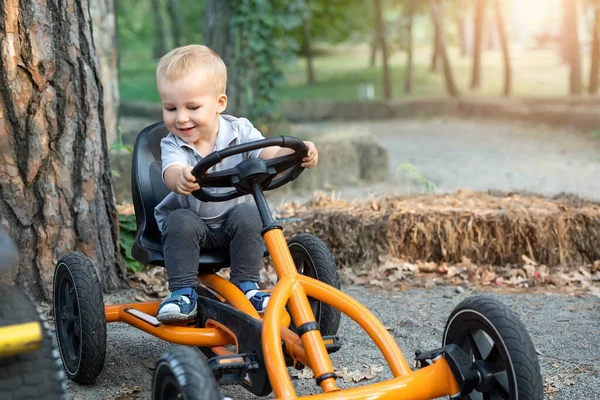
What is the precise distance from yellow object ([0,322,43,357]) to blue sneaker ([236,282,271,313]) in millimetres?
1270

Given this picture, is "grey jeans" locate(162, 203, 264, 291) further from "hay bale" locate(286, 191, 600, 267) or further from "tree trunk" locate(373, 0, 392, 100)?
"tree trunk" locate(373, 0, 392, 100)

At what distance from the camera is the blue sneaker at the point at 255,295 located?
9.96 feet

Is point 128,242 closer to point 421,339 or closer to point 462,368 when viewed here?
point 421,339

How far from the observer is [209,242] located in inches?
126

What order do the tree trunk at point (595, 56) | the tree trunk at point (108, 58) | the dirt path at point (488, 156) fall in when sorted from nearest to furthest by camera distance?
the tree trunk at point (108, 58) < the dirt path at point (488, 156) < the tree trunk at point (595, 56)

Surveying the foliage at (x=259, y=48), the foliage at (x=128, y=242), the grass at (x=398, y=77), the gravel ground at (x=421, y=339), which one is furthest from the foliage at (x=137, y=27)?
the gravel ground at (x=421, y=339)

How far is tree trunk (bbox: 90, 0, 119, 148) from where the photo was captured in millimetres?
7367

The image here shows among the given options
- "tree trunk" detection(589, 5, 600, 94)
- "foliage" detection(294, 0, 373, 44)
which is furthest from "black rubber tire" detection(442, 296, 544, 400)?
"foliage" detection(294, 0, 373, 44)

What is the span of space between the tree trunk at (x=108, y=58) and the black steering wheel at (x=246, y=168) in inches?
185

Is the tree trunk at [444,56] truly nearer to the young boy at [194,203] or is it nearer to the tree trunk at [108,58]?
the tree trunk at [108,58]

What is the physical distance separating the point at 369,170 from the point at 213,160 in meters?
6.08

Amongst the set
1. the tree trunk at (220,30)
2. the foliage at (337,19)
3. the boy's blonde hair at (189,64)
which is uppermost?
the foliage at (337,19)

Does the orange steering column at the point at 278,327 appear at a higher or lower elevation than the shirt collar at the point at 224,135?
lower

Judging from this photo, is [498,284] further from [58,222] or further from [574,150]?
[574,150]
